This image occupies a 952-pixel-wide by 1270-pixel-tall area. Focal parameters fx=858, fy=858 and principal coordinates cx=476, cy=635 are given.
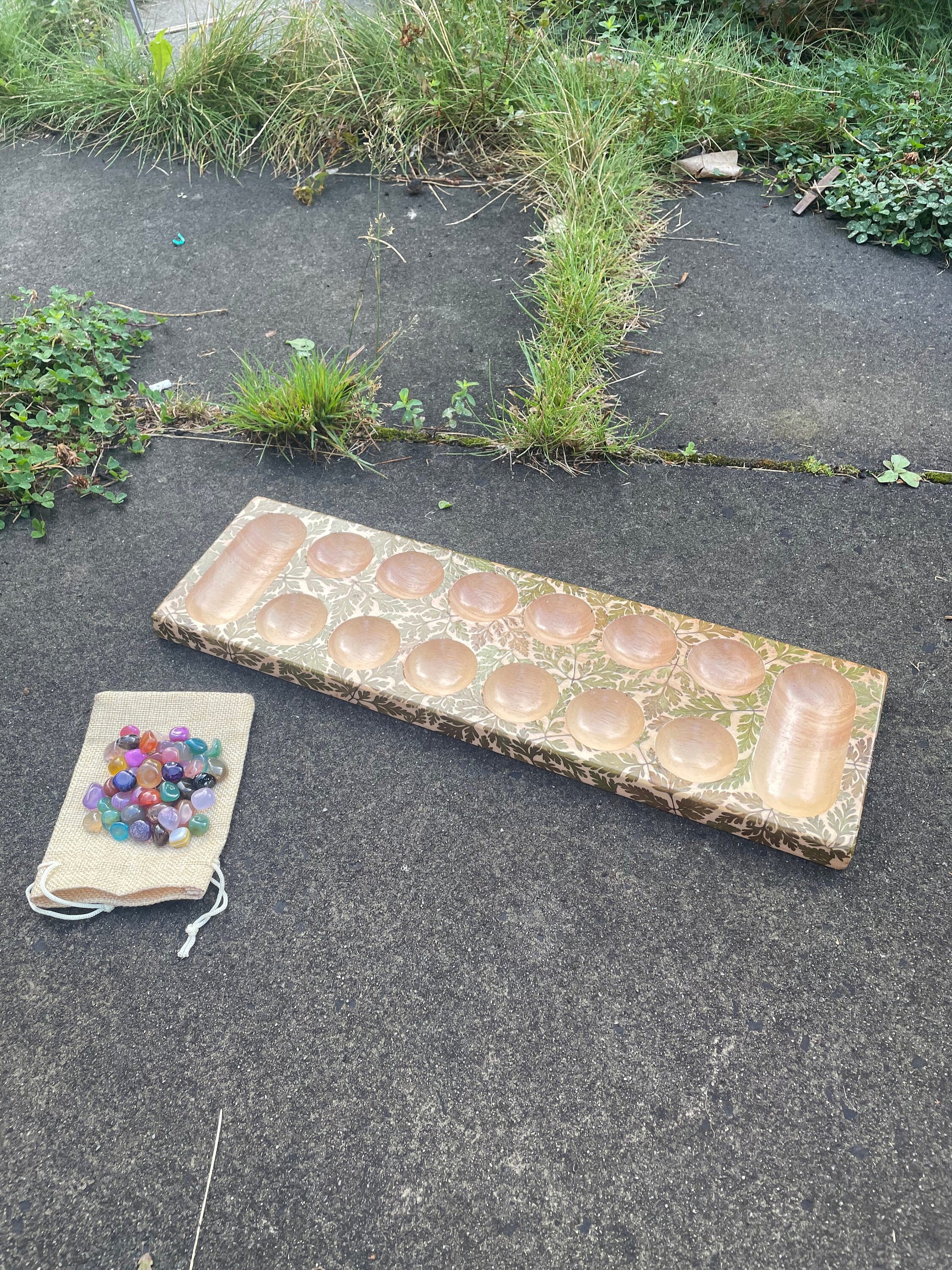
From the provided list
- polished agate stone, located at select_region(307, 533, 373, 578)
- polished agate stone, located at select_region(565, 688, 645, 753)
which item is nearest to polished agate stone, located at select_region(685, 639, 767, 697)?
polished agate stone, located at select_region(565, 688, 645, 753)

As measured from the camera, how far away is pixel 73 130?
3410 mm

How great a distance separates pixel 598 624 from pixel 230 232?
212 cm

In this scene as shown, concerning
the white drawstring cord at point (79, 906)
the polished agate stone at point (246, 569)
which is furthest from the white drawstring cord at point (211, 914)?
the polished agate stone at point (246, 569)

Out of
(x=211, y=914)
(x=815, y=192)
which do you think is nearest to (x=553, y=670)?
(x=211, y=914)

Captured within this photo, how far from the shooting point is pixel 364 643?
1.72m

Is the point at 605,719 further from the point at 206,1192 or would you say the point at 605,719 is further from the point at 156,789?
the point at 206,1192

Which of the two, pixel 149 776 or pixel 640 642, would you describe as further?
pixel 640 642

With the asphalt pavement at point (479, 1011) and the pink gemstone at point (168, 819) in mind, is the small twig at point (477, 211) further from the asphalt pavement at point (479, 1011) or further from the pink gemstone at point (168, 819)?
the pink gemstone at point (168, 819)

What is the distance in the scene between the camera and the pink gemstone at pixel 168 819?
4.99 feet

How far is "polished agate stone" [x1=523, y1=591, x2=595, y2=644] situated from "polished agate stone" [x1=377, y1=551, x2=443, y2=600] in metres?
0.22

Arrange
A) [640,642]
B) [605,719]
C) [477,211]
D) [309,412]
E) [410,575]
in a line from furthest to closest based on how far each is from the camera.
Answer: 1. [477,211]
2. [309,412]
3. [410,575]
4. [640,642]
5. [605,719]

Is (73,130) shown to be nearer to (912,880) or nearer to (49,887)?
(49,887)

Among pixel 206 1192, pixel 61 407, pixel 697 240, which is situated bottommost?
pixel 206 1192

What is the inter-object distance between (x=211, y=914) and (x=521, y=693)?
68 centimetres
